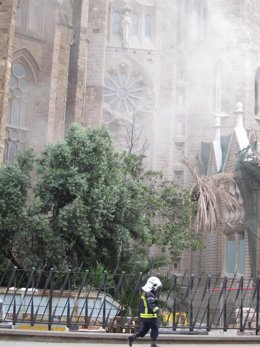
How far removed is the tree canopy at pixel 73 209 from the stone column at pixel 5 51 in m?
3.55

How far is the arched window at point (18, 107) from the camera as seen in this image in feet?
90.0

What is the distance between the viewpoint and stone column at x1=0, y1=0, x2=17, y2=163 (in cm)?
2198

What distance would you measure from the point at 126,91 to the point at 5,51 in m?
11.4

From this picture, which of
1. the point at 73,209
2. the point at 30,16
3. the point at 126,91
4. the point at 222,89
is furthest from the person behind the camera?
the point at 126,91

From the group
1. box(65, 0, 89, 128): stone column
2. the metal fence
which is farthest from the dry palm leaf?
box(65, 0, 89, 128): stone column

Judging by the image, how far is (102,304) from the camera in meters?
11.4

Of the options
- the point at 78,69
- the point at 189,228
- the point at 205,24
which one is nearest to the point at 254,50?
the point at 205,24

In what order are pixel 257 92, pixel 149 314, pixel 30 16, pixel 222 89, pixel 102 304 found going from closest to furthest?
pixel 149 314
pixel 102 304
pixel 30 16
pixel 222 89
pixel 257 92

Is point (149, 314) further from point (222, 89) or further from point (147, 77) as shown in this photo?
point (147, 77)

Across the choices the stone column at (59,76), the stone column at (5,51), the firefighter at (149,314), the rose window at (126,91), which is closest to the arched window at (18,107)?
the stone column at (59,76)

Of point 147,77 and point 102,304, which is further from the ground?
point 147,77

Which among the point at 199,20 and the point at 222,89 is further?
the point at 199,20

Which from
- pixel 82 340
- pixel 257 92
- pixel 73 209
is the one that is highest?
pixel 257 92

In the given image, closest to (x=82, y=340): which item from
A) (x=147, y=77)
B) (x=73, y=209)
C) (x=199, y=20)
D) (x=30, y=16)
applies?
(x=73, y=209)
